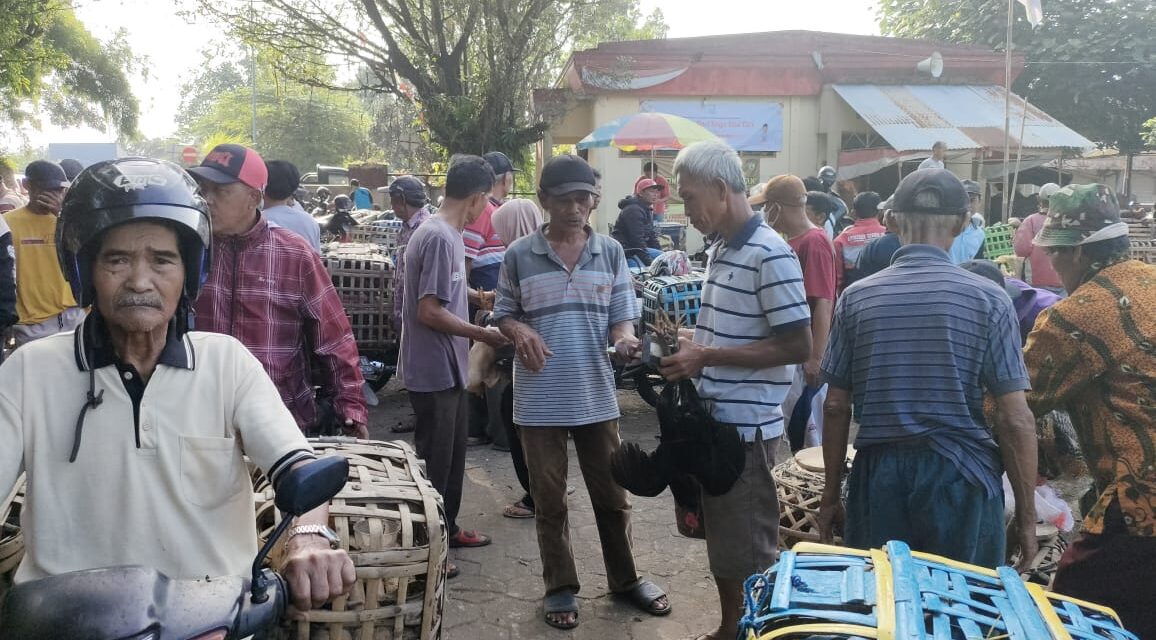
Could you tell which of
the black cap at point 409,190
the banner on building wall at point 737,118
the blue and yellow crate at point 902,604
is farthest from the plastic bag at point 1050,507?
the banner on building wall at point 737,118

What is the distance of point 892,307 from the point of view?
2.82 meters

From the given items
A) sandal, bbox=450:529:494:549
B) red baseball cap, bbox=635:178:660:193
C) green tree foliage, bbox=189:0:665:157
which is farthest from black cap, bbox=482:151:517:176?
green tree foliage, bbox=189:0:665:157

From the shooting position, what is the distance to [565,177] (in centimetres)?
395

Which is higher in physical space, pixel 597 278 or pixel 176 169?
pixel 176 169

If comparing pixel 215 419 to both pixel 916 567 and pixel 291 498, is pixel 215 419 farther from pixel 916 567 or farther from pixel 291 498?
pixel 916 567

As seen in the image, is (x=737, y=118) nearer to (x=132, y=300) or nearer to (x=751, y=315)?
(x=751, y=315)

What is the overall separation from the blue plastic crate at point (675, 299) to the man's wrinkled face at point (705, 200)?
2.50 metres

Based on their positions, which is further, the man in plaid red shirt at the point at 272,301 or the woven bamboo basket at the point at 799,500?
the woven bamboo basket at the point at 799,500

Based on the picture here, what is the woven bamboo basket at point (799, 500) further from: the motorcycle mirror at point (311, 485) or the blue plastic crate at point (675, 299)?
the motorcycle mirror at point (311, 485)

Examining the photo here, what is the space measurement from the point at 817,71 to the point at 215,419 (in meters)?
18.5

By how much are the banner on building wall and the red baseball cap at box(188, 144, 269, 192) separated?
15.5 metres

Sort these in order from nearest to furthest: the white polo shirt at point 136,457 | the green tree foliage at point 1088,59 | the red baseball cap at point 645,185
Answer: the white polo shirt at point 136,457 → the red baseball cap at point 645,185 → the green tree foliage at point 1088,59

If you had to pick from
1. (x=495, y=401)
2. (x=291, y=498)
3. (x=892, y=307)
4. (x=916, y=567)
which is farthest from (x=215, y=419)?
(x=495, y=401)

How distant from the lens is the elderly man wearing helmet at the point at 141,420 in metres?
1.78
